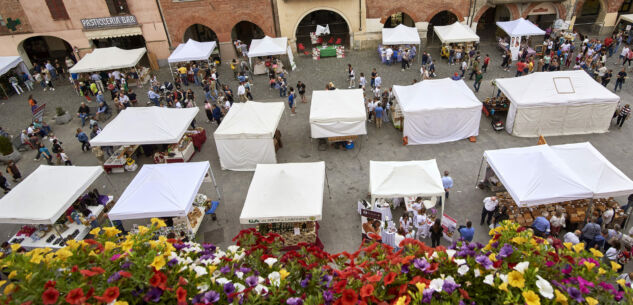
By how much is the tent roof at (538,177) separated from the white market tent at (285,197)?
5.29 metres

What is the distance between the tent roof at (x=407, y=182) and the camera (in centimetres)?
1059

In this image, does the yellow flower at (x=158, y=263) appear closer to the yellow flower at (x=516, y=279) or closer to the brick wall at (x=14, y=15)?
the yellow flower at (x=516, y=279)

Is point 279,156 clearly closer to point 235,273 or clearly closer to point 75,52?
point 235,273

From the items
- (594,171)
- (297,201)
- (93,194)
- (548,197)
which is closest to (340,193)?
(297,201)

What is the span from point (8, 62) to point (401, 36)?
22272 mm

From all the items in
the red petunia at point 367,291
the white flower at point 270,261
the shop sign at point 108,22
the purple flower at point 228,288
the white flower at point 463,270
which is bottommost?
the shop sign at point 108,22

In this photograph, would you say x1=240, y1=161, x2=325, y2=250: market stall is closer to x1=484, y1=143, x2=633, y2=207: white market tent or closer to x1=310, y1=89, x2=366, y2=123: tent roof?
x1=310, y1=89, x2=366, y2=123: tent roof

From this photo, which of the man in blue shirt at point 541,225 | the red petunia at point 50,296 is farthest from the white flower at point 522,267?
the man in blue shirt at point 541,225

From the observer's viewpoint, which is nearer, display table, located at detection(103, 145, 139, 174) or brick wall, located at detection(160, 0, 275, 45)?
display table, located at detection(103, 145, 139, 174)

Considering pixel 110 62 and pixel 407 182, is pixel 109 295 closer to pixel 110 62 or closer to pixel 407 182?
pixel 407 182

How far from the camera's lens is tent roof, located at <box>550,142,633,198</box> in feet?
32.7

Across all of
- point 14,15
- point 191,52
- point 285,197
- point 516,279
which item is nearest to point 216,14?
point 191,52

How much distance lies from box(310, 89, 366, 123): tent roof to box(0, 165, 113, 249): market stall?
303 inches

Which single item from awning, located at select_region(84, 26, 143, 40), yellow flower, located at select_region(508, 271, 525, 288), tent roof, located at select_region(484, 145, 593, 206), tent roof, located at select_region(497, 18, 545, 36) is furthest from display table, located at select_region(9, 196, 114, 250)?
tent roof, located at select_region(497, 18, 545, 36)
